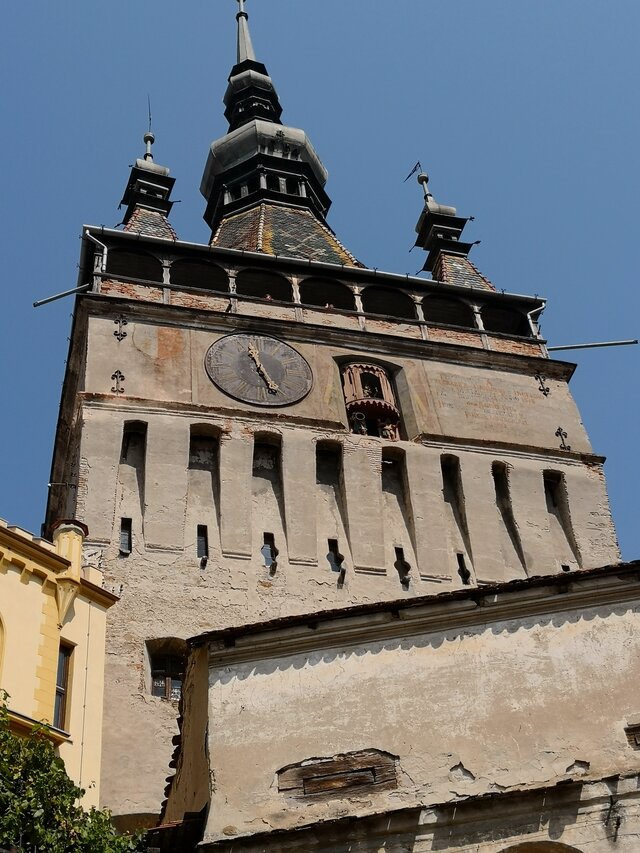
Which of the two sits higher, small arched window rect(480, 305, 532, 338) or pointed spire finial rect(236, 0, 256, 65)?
pointed spire finial rect(236, 0, 256, 65)

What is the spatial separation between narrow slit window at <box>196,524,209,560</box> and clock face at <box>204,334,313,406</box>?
3.59 m

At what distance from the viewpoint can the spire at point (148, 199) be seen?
34781 millimetres

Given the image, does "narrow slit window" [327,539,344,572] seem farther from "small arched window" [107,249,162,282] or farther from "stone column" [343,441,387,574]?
"small arched window" [107,249,162,282]

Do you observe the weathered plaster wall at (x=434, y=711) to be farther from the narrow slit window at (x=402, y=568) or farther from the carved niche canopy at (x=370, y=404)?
the carved niche canopy at (x=370, y=404)

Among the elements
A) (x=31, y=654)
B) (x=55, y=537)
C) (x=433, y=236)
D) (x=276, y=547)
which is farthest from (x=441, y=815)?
(x=433, y=236)

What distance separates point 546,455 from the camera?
26.9 m

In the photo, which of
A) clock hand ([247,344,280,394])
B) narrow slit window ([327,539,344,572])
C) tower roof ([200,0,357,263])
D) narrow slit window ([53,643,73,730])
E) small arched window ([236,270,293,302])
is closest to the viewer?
narrow slit window ([53,643,73,730])

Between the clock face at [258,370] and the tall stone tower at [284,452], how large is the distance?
0.05 meters

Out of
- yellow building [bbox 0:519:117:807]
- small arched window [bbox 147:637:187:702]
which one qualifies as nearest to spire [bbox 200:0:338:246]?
small arched window [bbox 147:637:187:702]

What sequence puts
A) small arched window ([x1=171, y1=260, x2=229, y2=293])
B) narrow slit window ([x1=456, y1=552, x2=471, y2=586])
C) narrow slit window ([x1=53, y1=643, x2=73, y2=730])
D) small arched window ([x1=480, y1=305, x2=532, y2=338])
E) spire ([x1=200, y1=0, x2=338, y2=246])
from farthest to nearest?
spire ([x1=200, y1=0, x2=338, y2=246])
small arched window ([x1=480, y1=305, x2=532, y2=338])
small arched window ([x1=171, y1=260, x2=229, y2=293])
narrow slit window ([x1=456, y1=552, x2=471, y2=586])
narrow slit window ([x1=53, y1=643, x2=73, y2=730])

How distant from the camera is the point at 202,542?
76.1 ft

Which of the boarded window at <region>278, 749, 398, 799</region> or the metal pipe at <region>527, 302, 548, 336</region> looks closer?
the boarded window at <region>278, 749, 398, 799</region>

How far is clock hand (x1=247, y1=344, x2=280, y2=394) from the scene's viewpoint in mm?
26469

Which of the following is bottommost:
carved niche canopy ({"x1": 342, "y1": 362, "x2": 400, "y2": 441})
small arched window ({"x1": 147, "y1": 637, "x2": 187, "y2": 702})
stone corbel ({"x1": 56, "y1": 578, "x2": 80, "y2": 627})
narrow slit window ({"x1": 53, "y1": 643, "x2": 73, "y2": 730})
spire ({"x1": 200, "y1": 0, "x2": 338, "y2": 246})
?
narrow slit window ({"x1": 53, "y1": 643, "x2": 73, "y2": 730})
